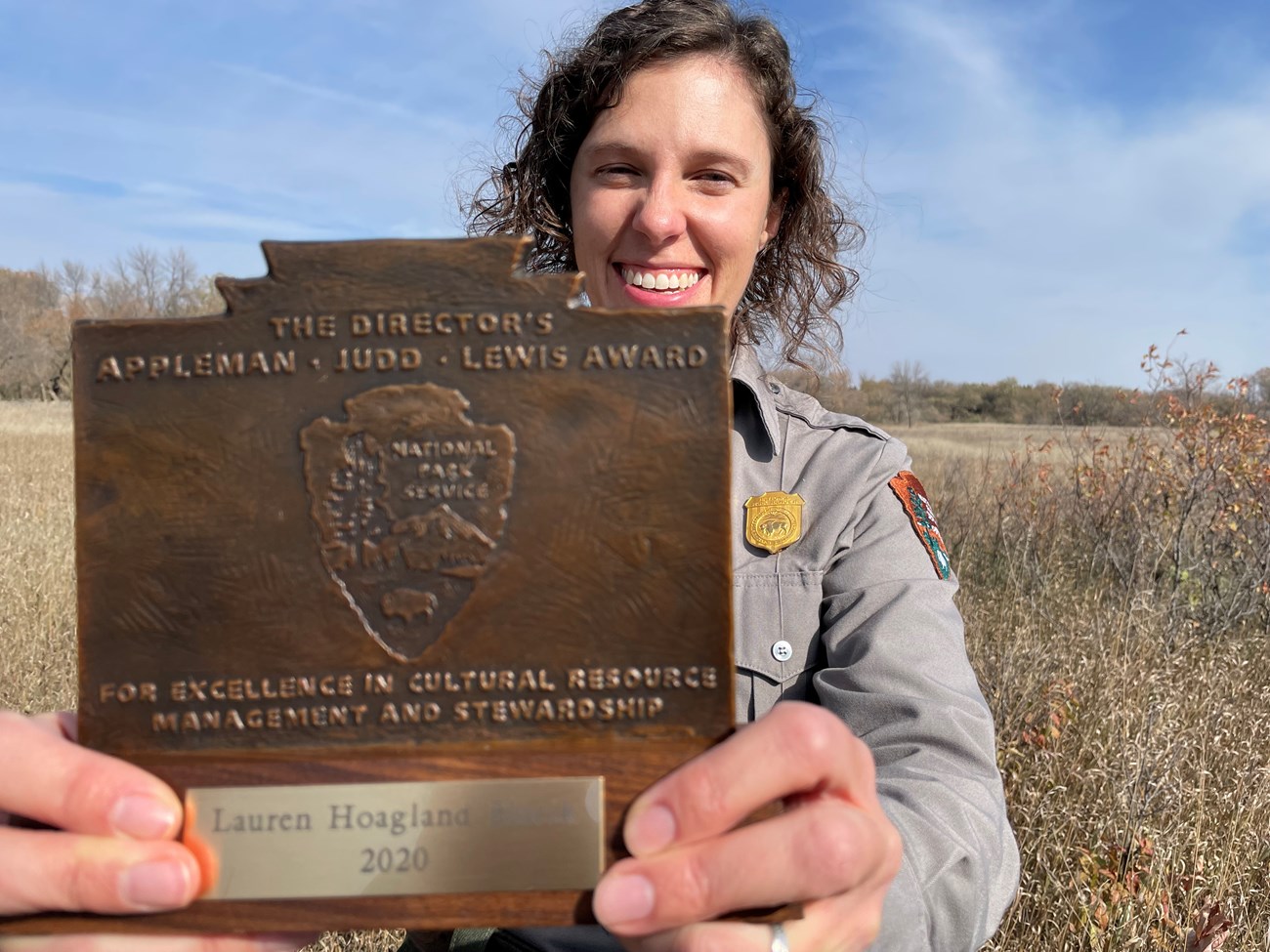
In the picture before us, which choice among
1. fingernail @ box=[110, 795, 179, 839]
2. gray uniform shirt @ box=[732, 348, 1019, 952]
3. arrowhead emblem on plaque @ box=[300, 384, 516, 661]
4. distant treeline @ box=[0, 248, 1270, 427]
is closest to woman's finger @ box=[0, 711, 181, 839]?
fingernail @ box=[110, 795, 179, 839]

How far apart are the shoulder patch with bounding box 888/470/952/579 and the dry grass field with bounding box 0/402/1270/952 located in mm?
1649

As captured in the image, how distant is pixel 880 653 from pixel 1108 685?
119 inches

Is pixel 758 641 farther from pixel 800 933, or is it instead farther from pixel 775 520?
pixel 800 933

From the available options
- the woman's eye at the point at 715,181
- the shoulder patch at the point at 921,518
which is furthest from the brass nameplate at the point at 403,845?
the woman's eye at the point at 715,181

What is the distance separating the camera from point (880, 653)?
5.80 feet

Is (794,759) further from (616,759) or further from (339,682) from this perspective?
(339,682)

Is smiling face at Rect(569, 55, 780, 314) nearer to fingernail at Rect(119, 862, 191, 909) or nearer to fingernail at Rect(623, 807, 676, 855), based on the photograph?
fingernail at Rect(623, 807, 676, 855)

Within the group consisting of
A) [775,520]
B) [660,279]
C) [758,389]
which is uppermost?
[660,279]

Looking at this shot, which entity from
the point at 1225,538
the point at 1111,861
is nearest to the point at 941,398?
the point at 1225,538

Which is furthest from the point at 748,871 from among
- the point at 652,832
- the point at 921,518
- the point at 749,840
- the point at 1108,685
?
the point at 1108,685

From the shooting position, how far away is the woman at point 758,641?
3.91 feet

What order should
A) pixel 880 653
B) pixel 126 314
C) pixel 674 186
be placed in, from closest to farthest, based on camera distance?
1. pixel 880 653
2. pixel 674 186
3. pixel 126 314

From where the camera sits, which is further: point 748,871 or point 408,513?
point 408,513

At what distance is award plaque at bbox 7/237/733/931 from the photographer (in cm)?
131
